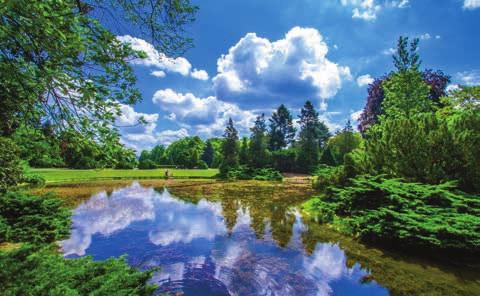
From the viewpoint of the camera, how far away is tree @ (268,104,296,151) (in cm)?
5959

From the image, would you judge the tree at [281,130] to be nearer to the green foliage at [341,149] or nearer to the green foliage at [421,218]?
the green foliage at [341,149]

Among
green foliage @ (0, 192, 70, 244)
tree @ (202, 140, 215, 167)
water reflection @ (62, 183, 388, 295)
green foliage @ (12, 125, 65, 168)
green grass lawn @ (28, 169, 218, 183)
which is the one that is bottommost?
water reflection @ (62, 183, 388, 295)

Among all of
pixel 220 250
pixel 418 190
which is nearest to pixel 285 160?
pixel 418 190

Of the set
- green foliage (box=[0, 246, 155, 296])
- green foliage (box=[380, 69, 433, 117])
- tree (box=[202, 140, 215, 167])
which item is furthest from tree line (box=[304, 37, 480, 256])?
tree (box=[202, 140, 215, 167])

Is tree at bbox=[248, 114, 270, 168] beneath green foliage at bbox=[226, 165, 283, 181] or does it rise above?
above

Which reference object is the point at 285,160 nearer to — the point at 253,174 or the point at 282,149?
the point at 282,149

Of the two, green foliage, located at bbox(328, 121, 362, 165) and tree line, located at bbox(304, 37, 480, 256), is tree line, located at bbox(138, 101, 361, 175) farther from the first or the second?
tree line, located at bbox(304, 37, 480, 256)

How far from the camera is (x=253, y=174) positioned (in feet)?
120

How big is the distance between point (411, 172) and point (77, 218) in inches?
579

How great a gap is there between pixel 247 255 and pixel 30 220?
6989 millimetres

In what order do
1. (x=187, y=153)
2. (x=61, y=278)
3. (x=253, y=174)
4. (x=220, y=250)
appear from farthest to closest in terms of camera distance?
(x=187, y=153) < (x=253, y=174) < (x=220, y=250) < (x=61, y=278)

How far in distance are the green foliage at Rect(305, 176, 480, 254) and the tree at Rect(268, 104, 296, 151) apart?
4922cm

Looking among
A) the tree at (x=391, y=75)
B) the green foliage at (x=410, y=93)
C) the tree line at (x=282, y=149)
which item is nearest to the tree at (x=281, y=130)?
the tree line at (x=282, y=149)

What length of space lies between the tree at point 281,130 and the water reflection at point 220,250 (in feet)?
153
